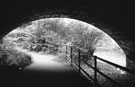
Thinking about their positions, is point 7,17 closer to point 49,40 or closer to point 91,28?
point 91,28

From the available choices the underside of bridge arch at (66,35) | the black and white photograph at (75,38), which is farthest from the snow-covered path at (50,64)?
the underside of bridge arch at (66,35)

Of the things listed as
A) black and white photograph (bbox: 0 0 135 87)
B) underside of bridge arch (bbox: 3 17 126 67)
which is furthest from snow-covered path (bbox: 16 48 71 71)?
underside of bridge arch (bbox: 3 17 126 67)

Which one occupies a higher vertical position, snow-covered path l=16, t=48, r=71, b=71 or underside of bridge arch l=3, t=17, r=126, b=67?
underside of bridge arch l=3, t=17, r=126, b=67

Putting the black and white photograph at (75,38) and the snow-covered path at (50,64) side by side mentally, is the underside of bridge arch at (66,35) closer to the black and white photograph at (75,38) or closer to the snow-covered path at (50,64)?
the black and white photograph at (75,38)

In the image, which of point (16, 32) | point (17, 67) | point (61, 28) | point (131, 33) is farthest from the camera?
point (61, 28)

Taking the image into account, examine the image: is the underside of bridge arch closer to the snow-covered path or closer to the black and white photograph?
the black and white photograph

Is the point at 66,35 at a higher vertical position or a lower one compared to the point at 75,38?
higher

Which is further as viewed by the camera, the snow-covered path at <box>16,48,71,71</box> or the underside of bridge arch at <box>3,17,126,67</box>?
the underside of bridge arch at <box>3,17,126,67</box>

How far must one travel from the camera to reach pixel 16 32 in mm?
12758

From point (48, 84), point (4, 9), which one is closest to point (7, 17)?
point (4, 9)

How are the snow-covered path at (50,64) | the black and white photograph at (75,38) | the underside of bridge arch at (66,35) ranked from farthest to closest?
the underside of bridge arch at (66,35) → the snow-covered path at (50,64) → the black and white photograph at (75,38)

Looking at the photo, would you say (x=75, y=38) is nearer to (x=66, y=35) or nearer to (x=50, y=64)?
(x=66, y=35)

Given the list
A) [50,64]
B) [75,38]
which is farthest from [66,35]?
[50,64]

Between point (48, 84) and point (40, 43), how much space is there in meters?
10.5
